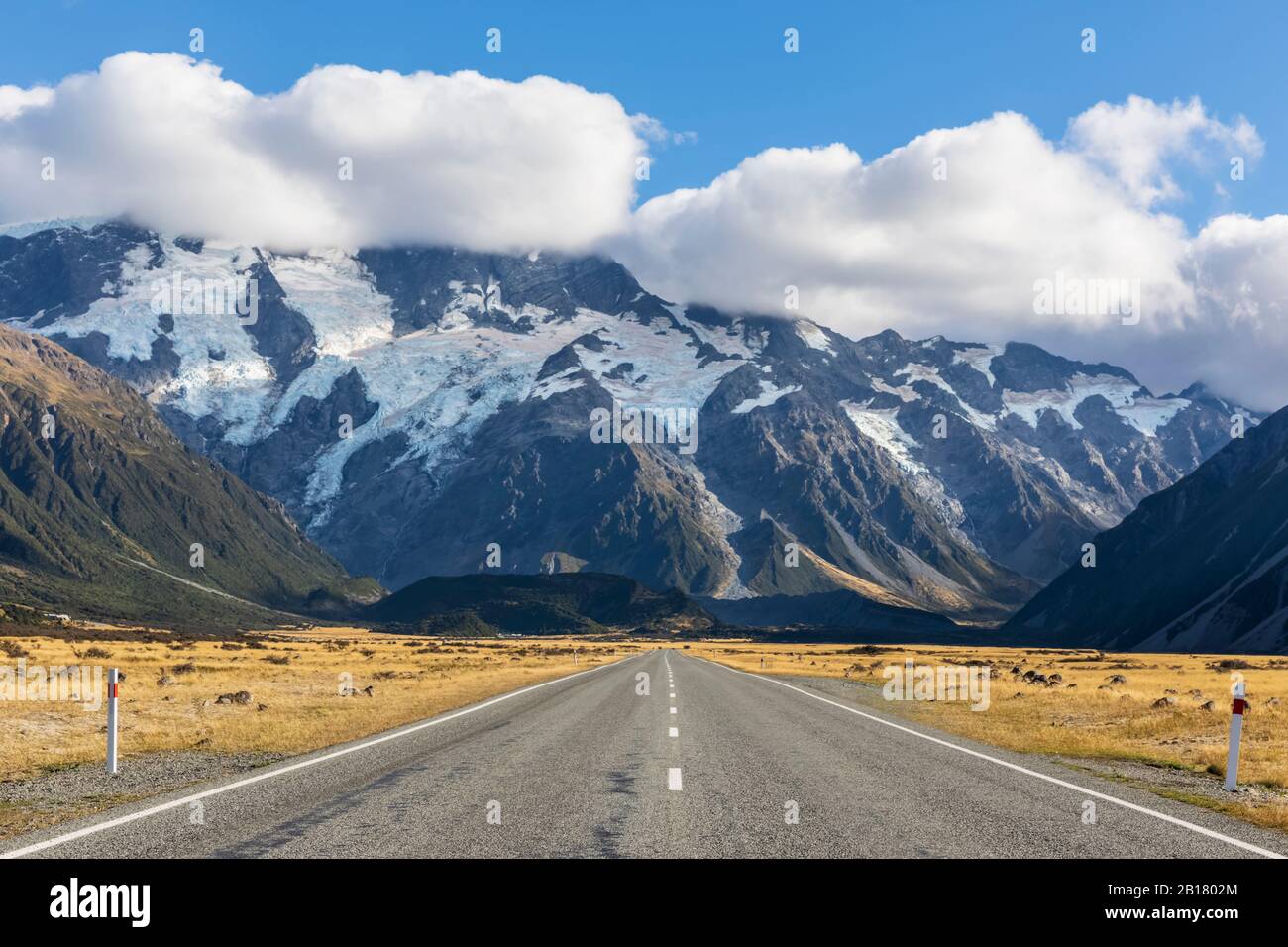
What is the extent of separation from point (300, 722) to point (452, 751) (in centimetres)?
1005

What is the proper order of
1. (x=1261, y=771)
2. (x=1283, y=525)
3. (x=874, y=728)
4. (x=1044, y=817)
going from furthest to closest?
(x=1283, y=525), (x=874, y=728), (x=1261, y=771), (x=1044, y=817)

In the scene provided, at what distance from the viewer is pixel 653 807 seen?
14023 millimetres

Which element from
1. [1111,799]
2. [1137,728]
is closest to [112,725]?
[1111,799]

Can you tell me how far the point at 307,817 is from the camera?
1301 cm

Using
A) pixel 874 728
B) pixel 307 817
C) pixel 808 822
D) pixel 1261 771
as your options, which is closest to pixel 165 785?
pixel 307 817

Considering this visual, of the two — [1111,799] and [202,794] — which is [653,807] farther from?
[1111,799]

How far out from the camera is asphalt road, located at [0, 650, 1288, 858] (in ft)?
37.9

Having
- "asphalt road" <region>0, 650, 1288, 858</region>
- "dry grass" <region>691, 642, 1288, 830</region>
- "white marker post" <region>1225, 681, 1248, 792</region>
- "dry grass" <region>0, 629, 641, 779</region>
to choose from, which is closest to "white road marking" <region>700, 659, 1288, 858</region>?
"asphalt road" <region>0, 650, 1288, 858</region>

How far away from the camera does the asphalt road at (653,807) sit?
455 inches

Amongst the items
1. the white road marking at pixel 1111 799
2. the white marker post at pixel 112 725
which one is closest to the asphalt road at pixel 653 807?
the white road marking at pixel 1111 799

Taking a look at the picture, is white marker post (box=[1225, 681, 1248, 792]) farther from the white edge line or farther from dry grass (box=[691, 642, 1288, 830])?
the white edge line

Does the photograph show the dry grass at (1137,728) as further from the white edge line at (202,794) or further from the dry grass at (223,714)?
the dry grass at (223,714)

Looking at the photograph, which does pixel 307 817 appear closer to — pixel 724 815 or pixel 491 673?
pixel 724 815
